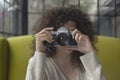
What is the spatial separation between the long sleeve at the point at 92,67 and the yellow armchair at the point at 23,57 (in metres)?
0.41

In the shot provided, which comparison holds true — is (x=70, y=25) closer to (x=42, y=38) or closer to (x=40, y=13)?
(x=42, y=38)

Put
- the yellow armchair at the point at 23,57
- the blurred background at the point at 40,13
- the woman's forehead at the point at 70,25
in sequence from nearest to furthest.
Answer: the woman's forehead at the point at 70,25, the yellow armchair at the point at 23,57, the blurred background at the point at 40,13

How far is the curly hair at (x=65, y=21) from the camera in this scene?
4.10ft

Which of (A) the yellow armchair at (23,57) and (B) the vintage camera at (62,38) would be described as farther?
(A) the yellow armchair at (23,57)

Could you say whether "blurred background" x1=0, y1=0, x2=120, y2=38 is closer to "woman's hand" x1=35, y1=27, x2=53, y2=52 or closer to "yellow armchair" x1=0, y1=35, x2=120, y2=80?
"yellow armchair" x1=0, y1=35, x2=120, y2=80

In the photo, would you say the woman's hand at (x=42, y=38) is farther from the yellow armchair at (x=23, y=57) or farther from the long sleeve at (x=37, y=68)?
the yellow armchair at (x=23, y=57)

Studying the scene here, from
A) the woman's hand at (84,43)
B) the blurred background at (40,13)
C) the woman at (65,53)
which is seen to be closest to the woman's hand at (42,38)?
the woman at (65,53)

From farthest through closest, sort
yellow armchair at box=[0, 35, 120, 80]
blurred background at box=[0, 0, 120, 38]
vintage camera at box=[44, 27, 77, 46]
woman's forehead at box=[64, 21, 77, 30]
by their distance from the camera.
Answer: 1. blurred background at box=[0, 0, 120, 38]
2. yellow armchair at box=[0, 35, 120, 80]
3. woman's forehead at box=[64, 21, 77, 30]
4. vintage camera at box=[44, 27, 77, 46]

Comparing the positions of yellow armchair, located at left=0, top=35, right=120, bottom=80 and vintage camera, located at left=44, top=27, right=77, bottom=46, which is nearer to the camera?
vintage camera, located at left=44, top=27, right=77, bottom=46

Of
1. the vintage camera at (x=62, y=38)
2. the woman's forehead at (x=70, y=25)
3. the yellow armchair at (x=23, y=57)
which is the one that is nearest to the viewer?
the vintage camera at (x=62, y=38)

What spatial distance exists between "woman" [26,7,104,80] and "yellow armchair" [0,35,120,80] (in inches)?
11.6

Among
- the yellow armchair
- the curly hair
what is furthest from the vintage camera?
the yellow armchair

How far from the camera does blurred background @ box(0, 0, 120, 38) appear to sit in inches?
92.7

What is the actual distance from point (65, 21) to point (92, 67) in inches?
9.3
